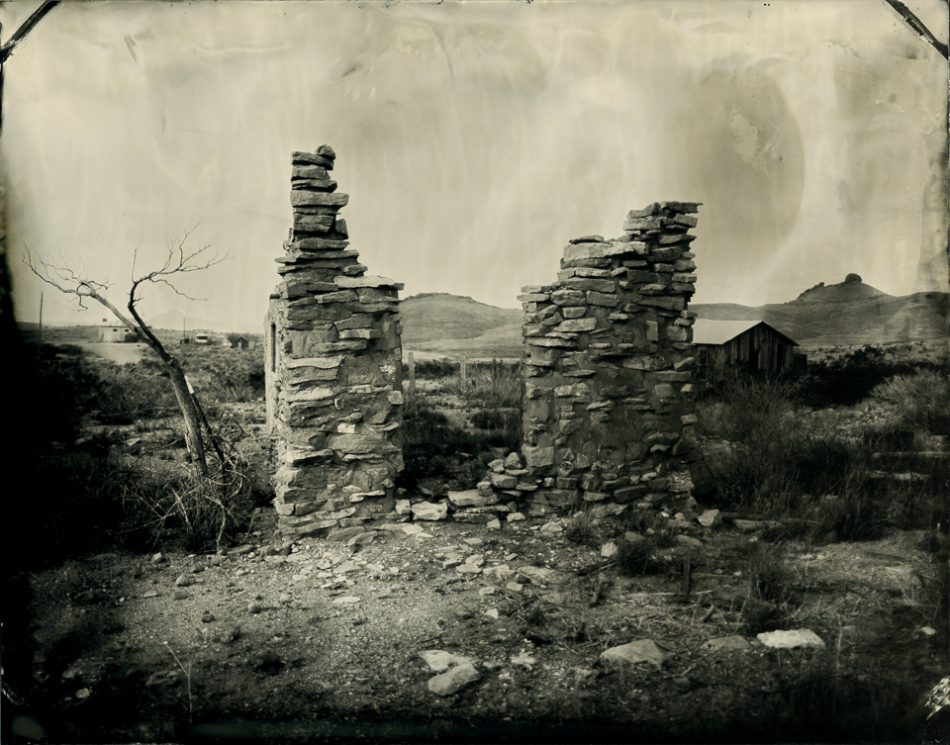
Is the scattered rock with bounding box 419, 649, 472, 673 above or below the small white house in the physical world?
below

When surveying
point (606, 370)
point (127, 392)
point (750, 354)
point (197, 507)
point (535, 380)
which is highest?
point (750, 354)

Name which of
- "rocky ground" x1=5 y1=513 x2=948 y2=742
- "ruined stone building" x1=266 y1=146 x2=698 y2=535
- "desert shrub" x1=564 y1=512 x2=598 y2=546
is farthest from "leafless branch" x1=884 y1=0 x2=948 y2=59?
"desert shrub" x1=564 y1=512 x2=598 y2=546

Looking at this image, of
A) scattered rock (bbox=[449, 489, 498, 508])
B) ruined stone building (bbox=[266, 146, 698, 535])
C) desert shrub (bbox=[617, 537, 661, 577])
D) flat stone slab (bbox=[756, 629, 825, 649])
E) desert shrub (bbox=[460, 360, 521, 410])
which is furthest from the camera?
desert shrub (bbox=[460, 360, 521, 410])

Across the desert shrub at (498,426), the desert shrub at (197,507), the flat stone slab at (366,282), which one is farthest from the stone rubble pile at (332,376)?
the desert shrub at (498,426)

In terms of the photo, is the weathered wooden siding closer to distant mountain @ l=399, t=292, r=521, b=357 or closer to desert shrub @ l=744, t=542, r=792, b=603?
distant mountain @ l=399, t=292, r=521, b=357

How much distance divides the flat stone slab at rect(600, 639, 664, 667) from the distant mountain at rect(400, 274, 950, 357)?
307 centimetres

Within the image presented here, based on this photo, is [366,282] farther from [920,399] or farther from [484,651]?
[920,399]

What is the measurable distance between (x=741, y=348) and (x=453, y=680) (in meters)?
5.89

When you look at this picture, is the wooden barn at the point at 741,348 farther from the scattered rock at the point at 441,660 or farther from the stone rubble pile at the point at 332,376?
the scattered rock at the point at 441,660

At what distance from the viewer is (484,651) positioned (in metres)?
4.18

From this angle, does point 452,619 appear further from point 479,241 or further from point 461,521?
point 479,241

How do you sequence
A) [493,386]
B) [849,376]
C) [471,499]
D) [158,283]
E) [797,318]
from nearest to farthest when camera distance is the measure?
[158,283], [471,499], [849,376], [797,318], [493,386]

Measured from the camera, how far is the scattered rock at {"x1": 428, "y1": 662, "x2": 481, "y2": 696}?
3926mm

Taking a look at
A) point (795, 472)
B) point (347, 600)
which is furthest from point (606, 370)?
point (347, 600)
